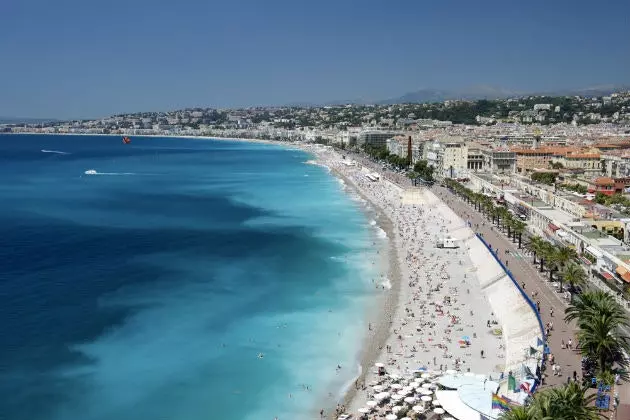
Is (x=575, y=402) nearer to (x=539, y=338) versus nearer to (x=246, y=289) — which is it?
(x=539, y=338)

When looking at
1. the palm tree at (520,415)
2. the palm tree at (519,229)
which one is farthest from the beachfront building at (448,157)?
the palm tree at (520,415)

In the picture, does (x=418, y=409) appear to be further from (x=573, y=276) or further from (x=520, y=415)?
(x=573, y=276)

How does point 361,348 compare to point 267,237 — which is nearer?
point 361,348

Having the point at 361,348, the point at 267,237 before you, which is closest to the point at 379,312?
the point at 361,348

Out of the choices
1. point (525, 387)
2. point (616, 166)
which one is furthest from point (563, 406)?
point (616, 166)

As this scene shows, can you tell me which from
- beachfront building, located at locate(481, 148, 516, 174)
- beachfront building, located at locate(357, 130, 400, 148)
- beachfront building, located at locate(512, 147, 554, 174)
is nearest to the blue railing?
beachfront building, located at locate(481, 148, 516, 174)

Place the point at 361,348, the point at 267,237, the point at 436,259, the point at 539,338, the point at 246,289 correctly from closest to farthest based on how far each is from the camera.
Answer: the point at 539,338 < the point at 361,348 < the point at 246,289 < the point at 436,259 < the point at 267,237

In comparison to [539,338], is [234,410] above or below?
below
